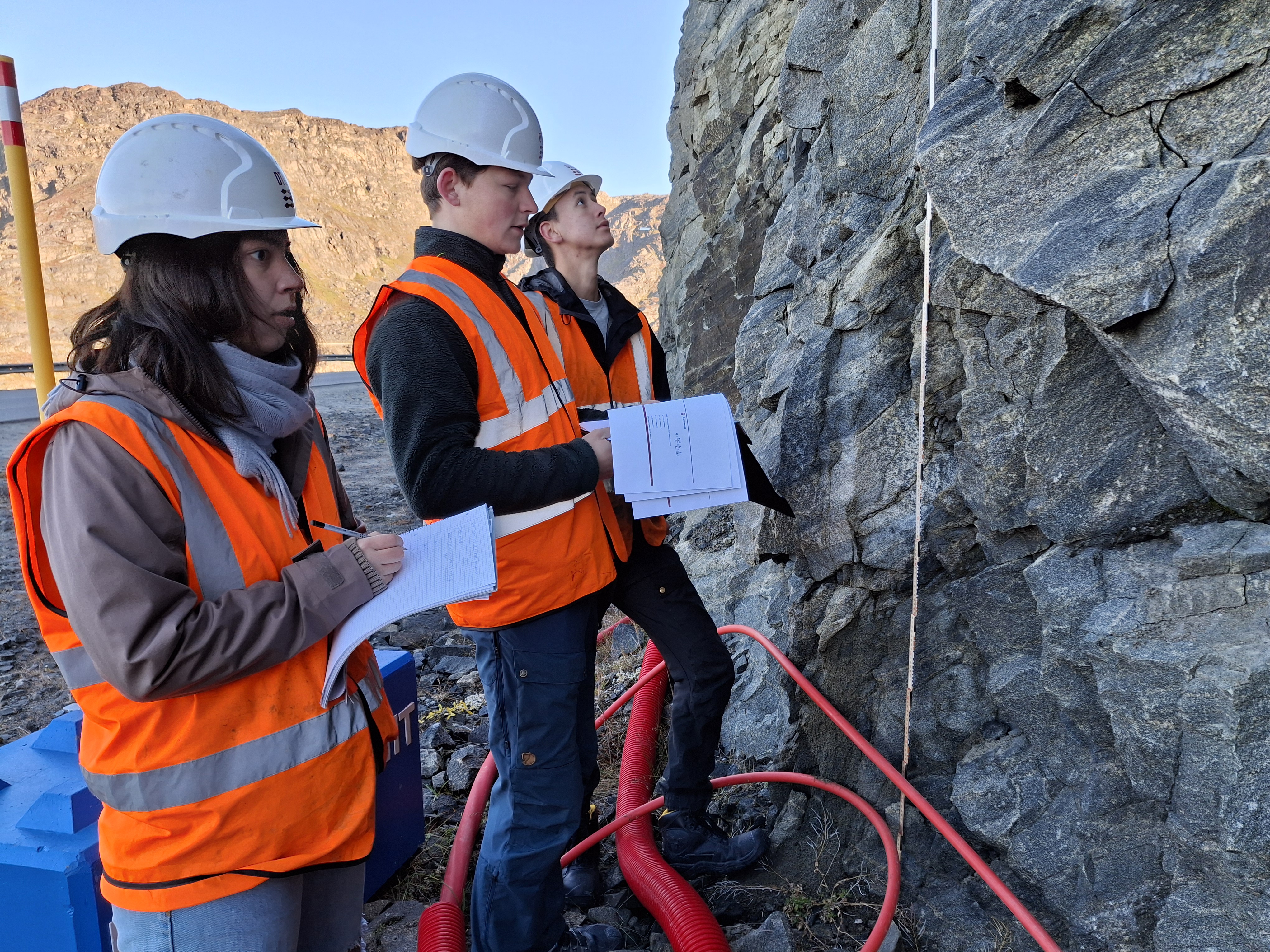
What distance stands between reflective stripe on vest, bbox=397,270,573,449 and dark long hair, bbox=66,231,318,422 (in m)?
0.64

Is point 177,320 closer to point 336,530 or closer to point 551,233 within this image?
point 336,530

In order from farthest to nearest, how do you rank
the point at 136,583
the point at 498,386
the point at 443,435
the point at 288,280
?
the point at 498,386
the point at 443,435
the point at 288,280
the point at 136,583

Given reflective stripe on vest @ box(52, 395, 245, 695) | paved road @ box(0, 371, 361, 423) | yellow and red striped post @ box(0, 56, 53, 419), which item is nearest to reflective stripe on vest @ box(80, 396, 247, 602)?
reflective stripe on vest @ box(52, 395, 245, 695)

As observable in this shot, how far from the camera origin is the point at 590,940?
277 cm

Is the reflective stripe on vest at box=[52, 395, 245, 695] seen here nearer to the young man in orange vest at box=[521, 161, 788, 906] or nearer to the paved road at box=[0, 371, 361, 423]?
the young man in orange vest at box=[521, 161, 788, 906]

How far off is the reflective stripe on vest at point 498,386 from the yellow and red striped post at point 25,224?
197cm

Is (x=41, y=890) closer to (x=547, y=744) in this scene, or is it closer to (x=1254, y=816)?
(x=547, y=744)

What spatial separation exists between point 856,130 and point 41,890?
3929mm

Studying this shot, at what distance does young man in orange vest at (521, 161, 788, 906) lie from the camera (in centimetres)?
293

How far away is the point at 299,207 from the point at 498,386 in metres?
66.4

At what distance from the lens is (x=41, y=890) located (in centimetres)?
225

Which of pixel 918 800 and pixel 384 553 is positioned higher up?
pixel 384 553

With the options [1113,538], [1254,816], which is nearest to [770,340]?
[1113,538]

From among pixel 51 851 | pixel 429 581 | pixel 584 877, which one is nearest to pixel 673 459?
pixel 429 581
